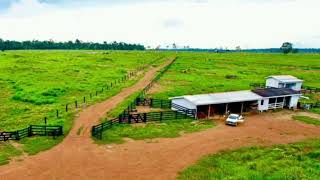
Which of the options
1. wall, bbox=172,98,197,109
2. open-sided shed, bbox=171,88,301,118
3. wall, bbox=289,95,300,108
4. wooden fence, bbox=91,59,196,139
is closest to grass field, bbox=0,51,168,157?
wooden fence, bbox=91,59,196,139

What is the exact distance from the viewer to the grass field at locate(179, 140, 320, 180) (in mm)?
25047

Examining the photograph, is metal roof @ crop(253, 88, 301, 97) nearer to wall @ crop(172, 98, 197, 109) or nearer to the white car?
the white car

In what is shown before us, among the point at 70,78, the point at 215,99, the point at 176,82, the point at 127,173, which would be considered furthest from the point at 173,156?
the point at 70,78

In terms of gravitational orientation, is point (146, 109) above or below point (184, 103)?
below

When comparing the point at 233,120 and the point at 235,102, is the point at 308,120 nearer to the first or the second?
the point at 235,102

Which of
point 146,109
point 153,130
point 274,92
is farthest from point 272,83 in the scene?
point 153,130

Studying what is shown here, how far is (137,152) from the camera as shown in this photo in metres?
30.5

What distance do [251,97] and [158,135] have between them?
727 inches

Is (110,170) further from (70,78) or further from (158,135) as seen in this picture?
(70,78)

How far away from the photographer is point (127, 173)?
25844 millimetres

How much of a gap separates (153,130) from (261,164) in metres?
13.4

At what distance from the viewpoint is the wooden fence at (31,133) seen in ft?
106

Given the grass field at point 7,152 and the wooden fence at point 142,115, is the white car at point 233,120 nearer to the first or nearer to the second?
the wooden fence at point 142,115

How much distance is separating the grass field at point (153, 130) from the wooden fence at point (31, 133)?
4.63 m
